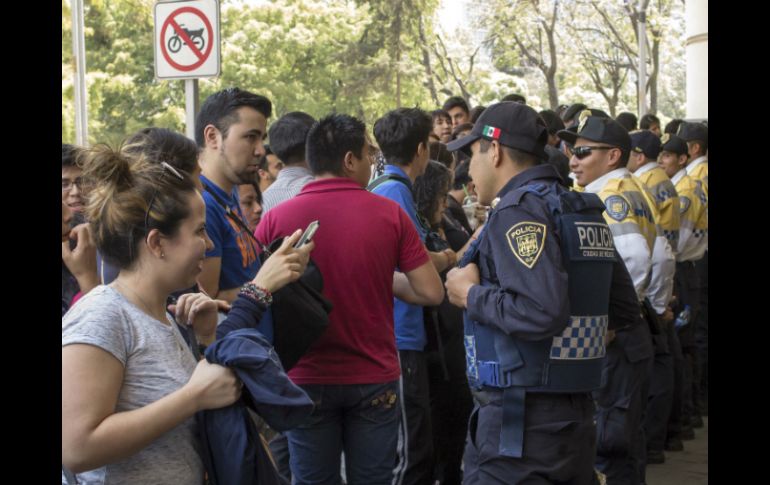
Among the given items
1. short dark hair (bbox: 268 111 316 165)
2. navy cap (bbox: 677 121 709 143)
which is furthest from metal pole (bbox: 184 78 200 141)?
navy cap (bbox: 677 121 709 143)

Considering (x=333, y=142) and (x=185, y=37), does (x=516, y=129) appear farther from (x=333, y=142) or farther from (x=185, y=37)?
(x=185, y=37)

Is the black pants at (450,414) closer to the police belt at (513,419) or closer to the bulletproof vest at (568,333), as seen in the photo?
the bulletproof vest at (568,333)

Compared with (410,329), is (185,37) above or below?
above

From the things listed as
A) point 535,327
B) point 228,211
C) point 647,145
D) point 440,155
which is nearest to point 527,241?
point 535,327

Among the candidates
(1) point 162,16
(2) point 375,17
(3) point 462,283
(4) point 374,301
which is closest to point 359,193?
(4) point 374,301

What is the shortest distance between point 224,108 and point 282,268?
1.22 m

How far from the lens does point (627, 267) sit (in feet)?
20.4

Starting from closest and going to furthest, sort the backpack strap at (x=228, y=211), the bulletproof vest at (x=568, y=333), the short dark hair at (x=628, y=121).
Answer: the bulletproof vest at (x=568, y=333)
the backpack strap at (x=228, y=211)
the short dark hair at (x=628, y=121)

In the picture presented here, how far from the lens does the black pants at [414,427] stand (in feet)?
17.4

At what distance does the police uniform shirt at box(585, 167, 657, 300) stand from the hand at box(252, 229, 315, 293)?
3.24 meters

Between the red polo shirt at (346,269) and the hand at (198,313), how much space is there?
5.17 ft

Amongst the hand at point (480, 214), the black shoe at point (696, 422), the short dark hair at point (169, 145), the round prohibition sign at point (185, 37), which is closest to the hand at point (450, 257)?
the hand at point (480, 214)
